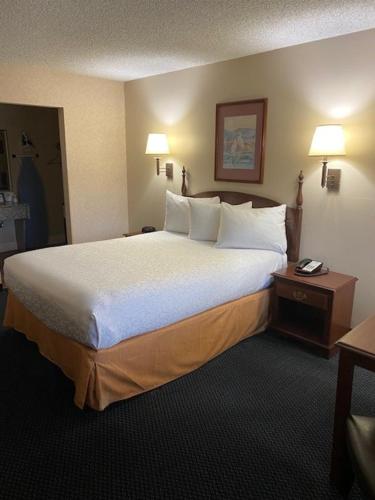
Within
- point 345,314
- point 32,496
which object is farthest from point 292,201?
point 32,496

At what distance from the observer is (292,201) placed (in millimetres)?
3291

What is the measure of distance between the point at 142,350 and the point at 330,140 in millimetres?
2015

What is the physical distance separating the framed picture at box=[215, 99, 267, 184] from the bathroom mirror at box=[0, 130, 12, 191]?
3388 millimetres

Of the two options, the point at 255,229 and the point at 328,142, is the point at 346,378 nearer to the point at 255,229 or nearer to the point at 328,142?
the point at 255,229

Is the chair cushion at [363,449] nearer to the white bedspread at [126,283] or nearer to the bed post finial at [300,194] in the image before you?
the white bedspread at [126,283]

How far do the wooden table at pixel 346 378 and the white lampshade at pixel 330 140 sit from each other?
1.55m

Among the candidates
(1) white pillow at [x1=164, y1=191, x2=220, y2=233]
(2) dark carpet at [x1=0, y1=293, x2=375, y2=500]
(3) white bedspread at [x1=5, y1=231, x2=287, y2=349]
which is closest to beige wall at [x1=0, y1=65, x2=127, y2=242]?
(1) white pillow at [x1=164, y1=191, x2=220, y2=233]

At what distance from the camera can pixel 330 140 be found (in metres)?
2.80

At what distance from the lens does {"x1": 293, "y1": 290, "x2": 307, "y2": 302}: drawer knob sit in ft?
9.19

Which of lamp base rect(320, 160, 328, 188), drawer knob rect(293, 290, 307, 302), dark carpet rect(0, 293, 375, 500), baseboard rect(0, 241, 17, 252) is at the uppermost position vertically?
lamp base rect(320, 160, 328, 188)

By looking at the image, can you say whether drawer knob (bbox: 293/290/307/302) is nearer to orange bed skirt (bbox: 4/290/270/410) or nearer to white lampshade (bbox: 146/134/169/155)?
orange bed skirt (bbox: 4/290/270/410)

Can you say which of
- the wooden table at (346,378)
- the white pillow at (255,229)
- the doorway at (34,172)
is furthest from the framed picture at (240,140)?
the doorway at (34,172)

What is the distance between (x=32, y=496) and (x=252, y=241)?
2269mm

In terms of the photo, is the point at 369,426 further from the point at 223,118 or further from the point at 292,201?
the point at 223,118
